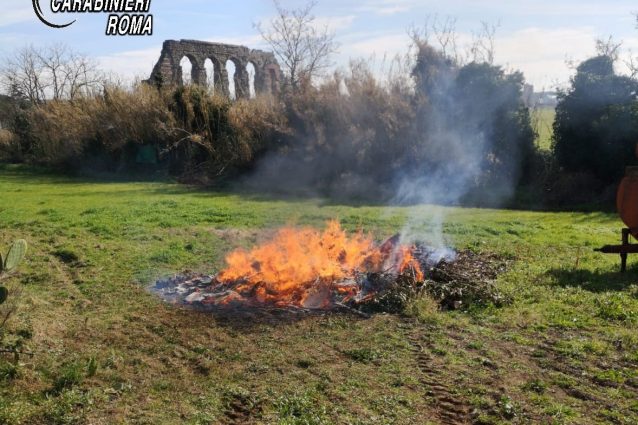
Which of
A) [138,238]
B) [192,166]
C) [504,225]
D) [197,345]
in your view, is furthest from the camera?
[192,166]

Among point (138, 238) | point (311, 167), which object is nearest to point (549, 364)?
point (138, 238)

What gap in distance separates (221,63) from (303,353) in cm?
3476

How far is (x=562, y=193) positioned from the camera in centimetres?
1867

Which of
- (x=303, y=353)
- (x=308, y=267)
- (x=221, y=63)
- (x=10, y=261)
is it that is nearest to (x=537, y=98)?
(x=308, y=267)

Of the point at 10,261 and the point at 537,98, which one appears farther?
the point at 537,98

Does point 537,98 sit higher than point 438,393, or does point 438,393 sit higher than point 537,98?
point 537,98

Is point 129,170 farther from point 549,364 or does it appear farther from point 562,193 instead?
point 549,364

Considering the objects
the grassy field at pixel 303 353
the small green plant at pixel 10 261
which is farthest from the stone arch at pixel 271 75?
the small green plant at pixel 10 261

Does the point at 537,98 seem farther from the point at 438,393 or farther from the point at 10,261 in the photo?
the point at 10,261

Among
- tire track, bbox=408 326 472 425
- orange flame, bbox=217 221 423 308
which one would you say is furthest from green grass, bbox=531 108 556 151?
tire track, bbox=408 326 472 425

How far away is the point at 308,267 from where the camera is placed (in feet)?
28.5

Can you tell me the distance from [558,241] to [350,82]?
38.1 ft

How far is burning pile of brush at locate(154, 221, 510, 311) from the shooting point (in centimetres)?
795

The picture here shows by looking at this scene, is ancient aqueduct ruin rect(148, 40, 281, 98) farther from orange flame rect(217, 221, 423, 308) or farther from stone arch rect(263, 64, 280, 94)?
orange flame rect(217, 221, 423, 308)
